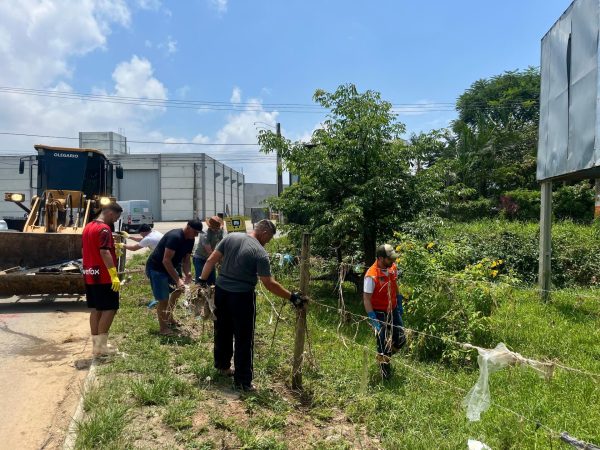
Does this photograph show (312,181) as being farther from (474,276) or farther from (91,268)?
(91,268)

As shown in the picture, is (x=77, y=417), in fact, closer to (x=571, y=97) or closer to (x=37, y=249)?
(x=37, y=249)

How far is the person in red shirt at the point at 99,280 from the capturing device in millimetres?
5473

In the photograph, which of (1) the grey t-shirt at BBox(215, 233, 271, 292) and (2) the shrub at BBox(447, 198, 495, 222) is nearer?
(1) the grey t-shirt at BBox(215, 233, 271, 292)

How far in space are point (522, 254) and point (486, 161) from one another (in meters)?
16.9

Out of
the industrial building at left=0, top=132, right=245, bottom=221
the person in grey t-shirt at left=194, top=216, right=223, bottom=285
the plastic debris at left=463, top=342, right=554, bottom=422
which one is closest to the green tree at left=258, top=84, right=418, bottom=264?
the person in grey t-shirt at left=194, top=216, right=223, bottom=285

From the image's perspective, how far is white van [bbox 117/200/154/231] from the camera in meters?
30.1

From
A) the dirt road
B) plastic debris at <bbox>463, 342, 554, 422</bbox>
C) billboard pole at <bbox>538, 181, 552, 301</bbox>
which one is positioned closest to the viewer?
plastic debris at <bbox>463, 342, 554, 422</bbox>

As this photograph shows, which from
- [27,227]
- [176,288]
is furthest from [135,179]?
[176,288]

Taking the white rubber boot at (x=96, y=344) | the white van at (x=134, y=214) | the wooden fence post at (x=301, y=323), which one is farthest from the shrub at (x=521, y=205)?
the white van at (x=134, y=214)

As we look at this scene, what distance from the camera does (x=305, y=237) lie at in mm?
4629

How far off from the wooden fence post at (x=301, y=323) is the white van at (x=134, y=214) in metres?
26.8

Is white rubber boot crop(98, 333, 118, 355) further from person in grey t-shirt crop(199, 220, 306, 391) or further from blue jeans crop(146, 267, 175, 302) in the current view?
person in grey t-shirt crop(199, 220, 306, 391)

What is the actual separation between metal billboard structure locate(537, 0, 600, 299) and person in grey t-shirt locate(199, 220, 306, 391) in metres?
4.88

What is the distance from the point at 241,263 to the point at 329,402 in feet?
5.06
